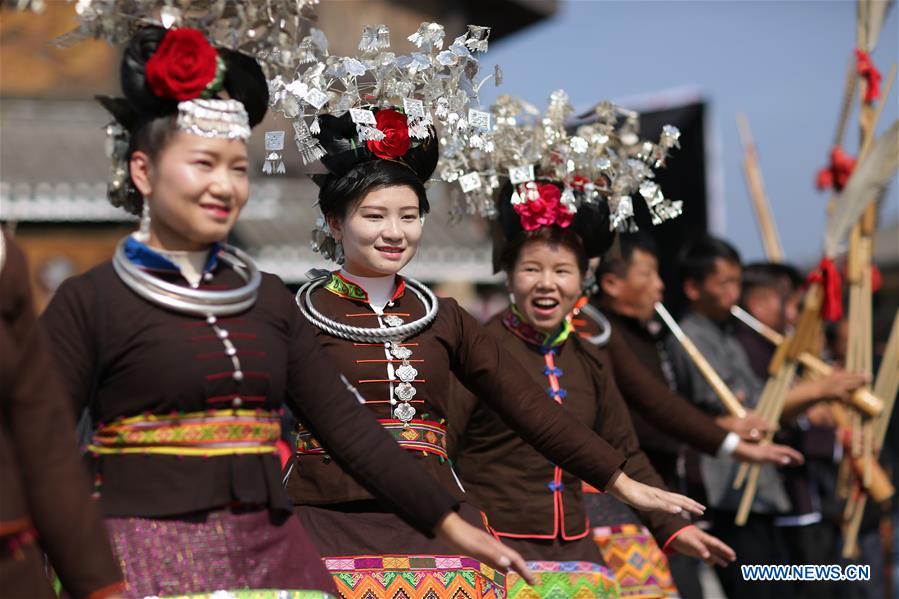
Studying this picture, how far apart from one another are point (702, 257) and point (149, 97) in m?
4.89

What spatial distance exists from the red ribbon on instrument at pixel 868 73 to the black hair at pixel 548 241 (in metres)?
2.45

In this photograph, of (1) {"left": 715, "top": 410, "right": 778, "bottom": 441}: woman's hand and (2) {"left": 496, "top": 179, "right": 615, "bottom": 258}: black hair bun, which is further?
(1) {"left": 715, "top": 410, "right": 778, "bottom": 441}: woman's hand

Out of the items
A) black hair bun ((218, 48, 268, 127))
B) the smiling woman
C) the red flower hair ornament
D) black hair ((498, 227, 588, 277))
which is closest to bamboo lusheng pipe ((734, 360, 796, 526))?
black hair ((498, 227, 588, 277))

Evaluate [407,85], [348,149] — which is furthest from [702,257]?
[348,149]

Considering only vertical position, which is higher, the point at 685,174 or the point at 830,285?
the point at 685,174

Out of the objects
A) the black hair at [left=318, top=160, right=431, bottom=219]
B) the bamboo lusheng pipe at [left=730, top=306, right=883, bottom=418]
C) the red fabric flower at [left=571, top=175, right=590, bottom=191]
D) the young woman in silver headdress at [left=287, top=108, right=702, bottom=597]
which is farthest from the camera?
the bamboo lusheng pipe at [left=730, top=306, right=883, bottom=418]

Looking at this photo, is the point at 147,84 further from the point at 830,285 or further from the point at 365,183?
the point at 830,285

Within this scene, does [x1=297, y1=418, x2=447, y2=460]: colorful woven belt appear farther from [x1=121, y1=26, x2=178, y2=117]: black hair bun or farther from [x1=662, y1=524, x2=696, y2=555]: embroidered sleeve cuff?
[x1=121, y1=26, x2=178, y2=117]: black hair bun

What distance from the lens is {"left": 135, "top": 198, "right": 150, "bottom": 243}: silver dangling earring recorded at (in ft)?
9.39

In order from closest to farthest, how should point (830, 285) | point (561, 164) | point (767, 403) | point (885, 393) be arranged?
point (561, 164)
point (830, 285)
point (767, 403)
point (885, 393)

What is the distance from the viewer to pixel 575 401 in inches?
185

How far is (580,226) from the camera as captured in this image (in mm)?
4785

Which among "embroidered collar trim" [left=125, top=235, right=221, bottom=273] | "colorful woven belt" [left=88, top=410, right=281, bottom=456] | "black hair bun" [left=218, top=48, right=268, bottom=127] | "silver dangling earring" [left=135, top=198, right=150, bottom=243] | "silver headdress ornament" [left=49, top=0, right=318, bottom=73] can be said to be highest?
"silver headdress ornament" [left=49, top=0, right=318, bottom=73]

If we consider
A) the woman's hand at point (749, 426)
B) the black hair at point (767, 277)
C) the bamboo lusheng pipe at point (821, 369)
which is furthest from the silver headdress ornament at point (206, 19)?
the black hair at point (767, 277)
